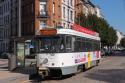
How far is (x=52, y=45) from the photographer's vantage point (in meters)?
19.8

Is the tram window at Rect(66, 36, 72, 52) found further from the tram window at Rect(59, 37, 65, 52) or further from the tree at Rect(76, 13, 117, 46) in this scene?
the tree at Rect(76, 13, 117, 46)

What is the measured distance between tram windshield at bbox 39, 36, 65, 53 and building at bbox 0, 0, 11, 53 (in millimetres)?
60948

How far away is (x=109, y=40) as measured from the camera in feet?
307

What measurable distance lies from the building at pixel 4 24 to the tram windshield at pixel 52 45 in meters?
60.9

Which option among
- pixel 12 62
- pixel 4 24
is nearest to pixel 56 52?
pixel 12 62

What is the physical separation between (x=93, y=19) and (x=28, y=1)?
18.5 metres

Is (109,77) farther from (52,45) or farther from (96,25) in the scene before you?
(96,25)

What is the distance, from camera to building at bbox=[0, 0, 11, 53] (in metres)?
80.8

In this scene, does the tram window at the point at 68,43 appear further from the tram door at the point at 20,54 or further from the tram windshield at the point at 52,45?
the tram door at the point at 20,54

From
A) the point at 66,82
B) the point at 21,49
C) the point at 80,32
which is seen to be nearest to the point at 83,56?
the point at 80,32

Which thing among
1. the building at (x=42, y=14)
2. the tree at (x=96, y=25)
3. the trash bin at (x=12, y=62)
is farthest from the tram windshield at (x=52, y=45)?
the tree at (x=96, y=25)

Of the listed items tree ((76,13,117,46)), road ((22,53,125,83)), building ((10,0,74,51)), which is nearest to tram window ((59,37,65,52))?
road ((22,53,125,83))

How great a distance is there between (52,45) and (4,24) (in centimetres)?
6556

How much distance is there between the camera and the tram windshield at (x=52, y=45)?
19750 millimetres
